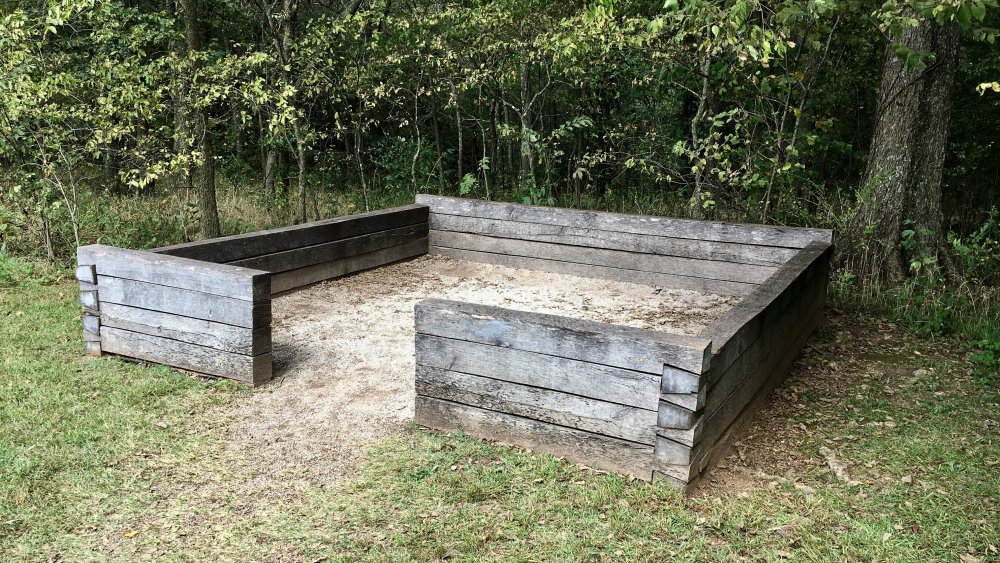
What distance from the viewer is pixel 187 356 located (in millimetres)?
4656

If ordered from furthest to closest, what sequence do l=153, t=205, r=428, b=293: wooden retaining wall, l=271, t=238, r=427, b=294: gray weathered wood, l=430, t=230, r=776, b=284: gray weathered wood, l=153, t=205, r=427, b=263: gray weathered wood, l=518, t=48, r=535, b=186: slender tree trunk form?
l=518, t=48, r=535, b=186: slender tree trunk, l=430, t=230, r=776, b=284: gray weathered wood, l=271, t=238, r=427, b=294: gray weathered wood, l=153, t=205, r=428, b=293: wooden retaining wall, l=153, t=205, r=427, b=263: gray weathered wood

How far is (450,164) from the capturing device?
47.5ft

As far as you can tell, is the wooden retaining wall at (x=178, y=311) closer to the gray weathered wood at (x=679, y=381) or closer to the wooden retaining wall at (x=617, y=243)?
the gray weathered wood at (x=679, y=381)

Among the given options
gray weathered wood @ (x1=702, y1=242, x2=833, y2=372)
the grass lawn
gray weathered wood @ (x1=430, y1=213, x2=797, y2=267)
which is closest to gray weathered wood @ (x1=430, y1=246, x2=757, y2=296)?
gray weathered wood @ (x1=430, y1=213, x2=797, y2=267)

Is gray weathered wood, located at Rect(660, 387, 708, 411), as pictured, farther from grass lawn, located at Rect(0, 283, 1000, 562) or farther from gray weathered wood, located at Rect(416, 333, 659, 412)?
grass lawn, located at Rect(0, 283, 1000, 562)

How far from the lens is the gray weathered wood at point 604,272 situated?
22.2 feet

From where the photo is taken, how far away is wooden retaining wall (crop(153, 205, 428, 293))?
562 centimetres

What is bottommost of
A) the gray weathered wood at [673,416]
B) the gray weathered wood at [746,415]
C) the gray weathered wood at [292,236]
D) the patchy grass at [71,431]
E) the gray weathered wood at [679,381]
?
the patchy grass at [71,431]

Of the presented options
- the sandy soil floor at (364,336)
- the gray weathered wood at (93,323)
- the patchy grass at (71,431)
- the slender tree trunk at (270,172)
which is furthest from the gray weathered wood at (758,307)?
the slender tree trunk at (270,172)

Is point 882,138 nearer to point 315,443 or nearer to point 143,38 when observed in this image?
point 315,443

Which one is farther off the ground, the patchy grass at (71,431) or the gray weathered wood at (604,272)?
the gray weathered wood at (604,272)

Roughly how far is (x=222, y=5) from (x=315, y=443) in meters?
10.7

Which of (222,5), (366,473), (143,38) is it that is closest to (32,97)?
(143,38)

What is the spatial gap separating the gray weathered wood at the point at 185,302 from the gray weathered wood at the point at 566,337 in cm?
110
